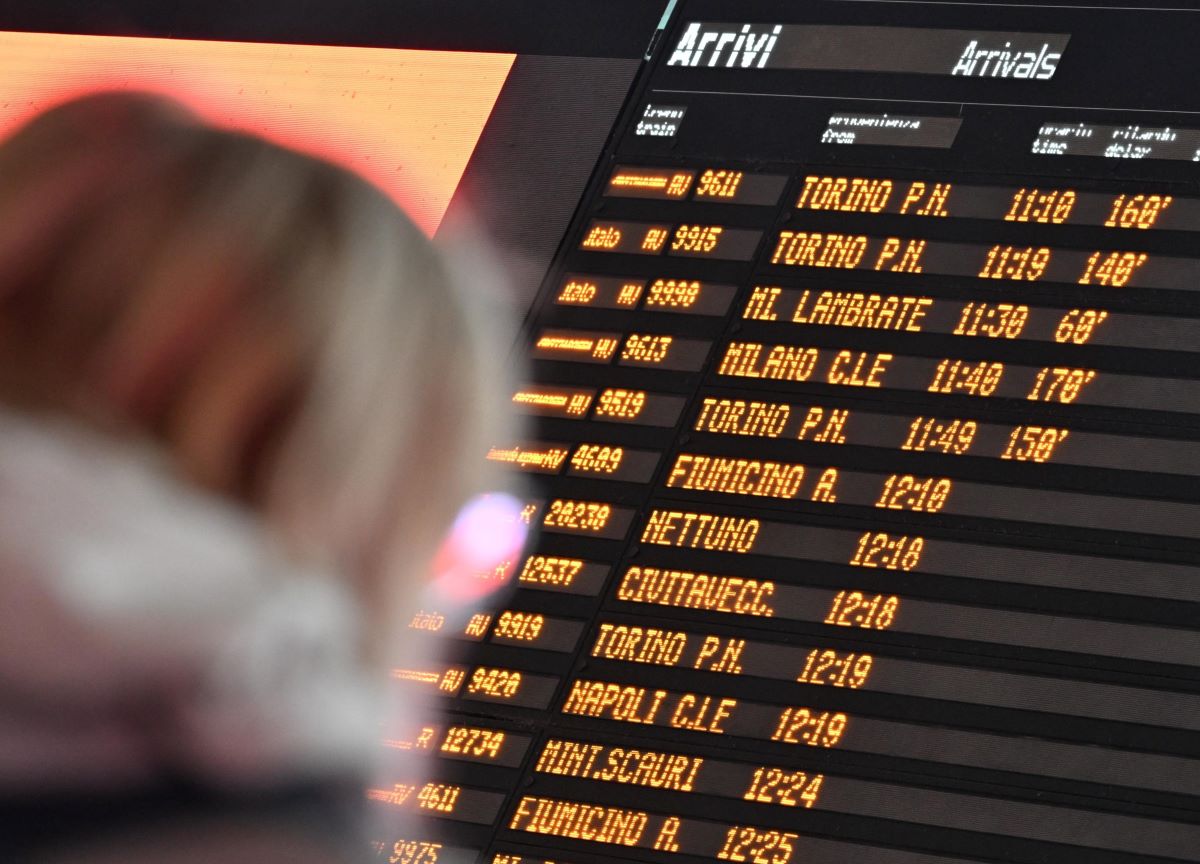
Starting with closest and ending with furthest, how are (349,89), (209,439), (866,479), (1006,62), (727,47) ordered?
(209,439), (866,479), (1006,62), (727,47), (349,89)

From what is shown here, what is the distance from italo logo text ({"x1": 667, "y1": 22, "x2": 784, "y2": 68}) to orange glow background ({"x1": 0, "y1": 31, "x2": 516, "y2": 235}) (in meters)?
0.71

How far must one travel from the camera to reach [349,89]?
6.82 meters

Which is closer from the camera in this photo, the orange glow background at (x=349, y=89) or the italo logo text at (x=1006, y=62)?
the italo logo text at (x=1006, y=62)

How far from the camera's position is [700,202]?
6.01m

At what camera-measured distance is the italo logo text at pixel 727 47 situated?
6199mm

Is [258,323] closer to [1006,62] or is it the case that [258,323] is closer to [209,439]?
[209,439]

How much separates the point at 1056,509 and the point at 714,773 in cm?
124

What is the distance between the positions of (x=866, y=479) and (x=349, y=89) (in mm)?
2622

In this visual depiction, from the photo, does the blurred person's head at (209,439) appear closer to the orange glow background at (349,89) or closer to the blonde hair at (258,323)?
the blonde hair at (258,323)

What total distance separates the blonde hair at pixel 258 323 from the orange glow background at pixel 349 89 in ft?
17.7

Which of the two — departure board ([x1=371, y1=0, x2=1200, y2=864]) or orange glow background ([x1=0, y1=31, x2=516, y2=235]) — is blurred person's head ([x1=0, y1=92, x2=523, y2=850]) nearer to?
departure board ([x1=371, y1=0, x2=1200, y2=864])

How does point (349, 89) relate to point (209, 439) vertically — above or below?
above

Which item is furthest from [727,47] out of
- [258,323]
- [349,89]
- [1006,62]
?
[258,323]

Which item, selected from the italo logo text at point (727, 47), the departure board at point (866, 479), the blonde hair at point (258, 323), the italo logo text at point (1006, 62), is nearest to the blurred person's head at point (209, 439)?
the blonde hair at point (258, 323)
